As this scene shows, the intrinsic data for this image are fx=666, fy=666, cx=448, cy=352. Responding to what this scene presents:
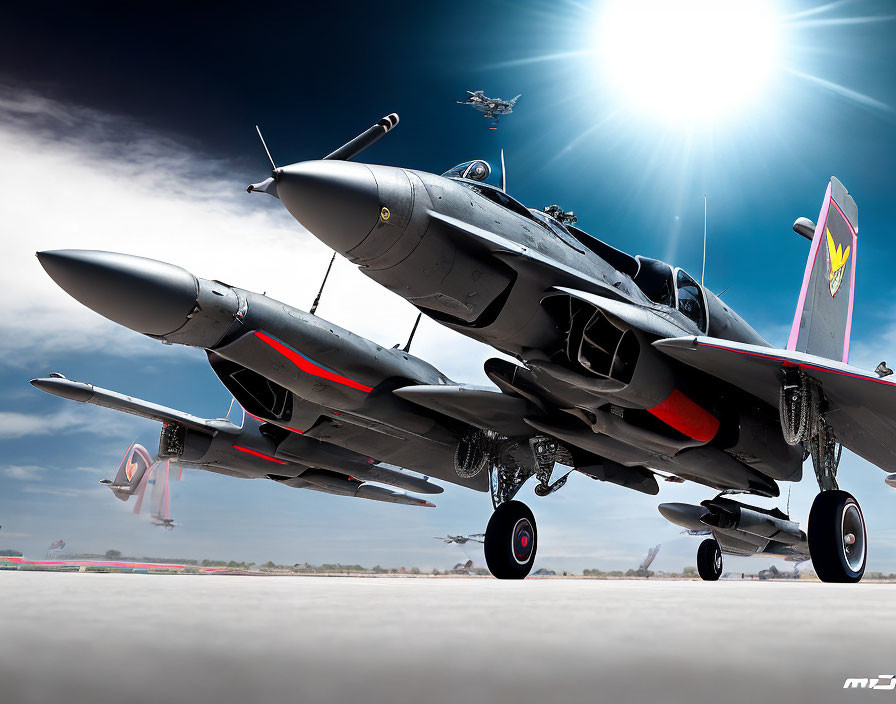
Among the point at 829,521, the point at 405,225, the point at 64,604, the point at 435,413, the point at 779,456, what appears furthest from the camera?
the point at 435,413

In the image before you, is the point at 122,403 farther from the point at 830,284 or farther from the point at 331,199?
the point at 830,284

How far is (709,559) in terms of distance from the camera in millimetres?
16422

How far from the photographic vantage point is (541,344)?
7191 millimetres

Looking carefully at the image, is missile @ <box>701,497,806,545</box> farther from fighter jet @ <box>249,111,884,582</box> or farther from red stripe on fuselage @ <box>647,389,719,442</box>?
red stripe on fuselage @ <box>647,389,719,442</box>

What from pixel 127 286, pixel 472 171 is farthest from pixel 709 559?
pixel 127 286

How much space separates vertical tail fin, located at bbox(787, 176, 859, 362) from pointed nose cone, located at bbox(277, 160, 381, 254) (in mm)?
7070

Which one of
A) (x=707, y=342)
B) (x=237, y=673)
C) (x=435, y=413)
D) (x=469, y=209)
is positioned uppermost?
(x=469, y=209)

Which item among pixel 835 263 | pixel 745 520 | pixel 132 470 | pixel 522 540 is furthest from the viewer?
pixel 132 470

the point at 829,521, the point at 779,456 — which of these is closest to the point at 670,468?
the point at 779,456

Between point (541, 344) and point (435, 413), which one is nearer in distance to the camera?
point (541, 344)

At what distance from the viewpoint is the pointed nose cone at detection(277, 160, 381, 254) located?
18.8ft

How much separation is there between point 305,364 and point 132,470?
17.7m

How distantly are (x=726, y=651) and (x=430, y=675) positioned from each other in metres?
0.58

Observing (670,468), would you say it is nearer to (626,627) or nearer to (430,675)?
(626,627)
